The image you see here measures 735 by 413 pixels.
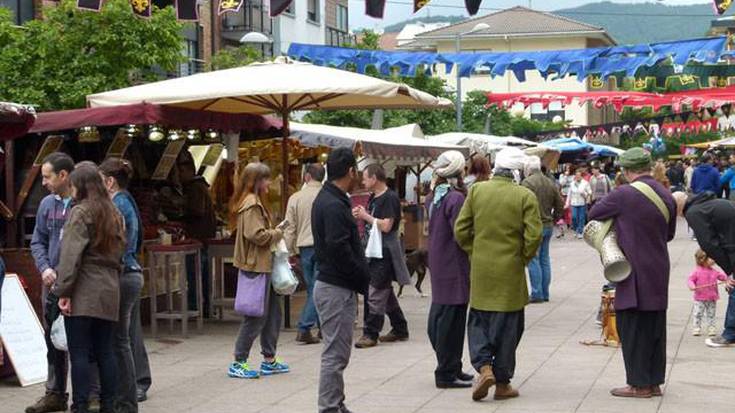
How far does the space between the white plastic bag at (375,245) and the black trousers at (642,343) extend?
11.0 feet

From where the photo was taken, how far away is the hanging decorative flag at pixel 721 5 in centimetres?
1593

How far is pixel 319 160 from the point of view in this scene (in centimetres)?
1962

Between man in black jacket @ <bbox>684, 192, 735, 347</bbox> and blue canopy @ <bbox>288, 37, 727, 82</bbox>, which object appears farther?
blue canopy @ <bbox>288, 37, 727, 82</bbox>

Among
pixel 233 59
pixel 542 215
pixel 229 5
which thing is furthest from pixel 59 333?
pixel 233 59

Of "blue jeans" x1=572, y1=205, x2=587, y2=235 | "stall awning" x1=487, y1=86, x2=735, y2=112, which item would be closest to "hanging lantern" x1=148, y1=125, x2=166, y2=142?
"blue jeans" x1=572, y1=205, x2=587, y2=235

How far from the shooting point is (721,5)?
16.0m

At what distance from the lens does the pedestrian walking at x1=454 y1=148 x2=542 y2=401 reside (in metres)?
8.87

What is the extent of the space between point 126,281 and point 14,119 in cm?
260

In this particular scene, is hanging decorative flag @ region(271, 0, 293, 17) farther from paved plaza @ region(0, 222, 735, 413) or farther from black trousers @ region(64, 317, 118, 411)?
black trousers @ region(64, 317, 118, 411)

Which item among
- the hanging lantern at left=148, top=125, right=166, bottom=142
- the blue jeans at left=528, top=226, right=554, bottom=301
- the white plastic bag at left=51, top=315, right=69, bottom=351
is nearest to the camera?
the white plastic bag at left=51, top=315, right=69, bottom=351

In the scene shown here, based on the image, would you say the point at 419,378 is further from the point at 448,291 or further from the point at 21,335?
the point at 21,335

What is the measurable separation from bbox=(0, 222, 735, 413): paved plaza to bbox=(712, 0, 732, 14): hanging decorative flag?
4.23 metres

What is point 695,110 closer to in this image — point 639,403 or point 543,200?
point 543,200

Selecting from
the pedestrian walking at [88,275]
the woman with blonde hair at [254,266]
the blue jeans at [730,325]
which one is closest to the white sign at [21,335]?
the woman with blonde hair at [254,266]
